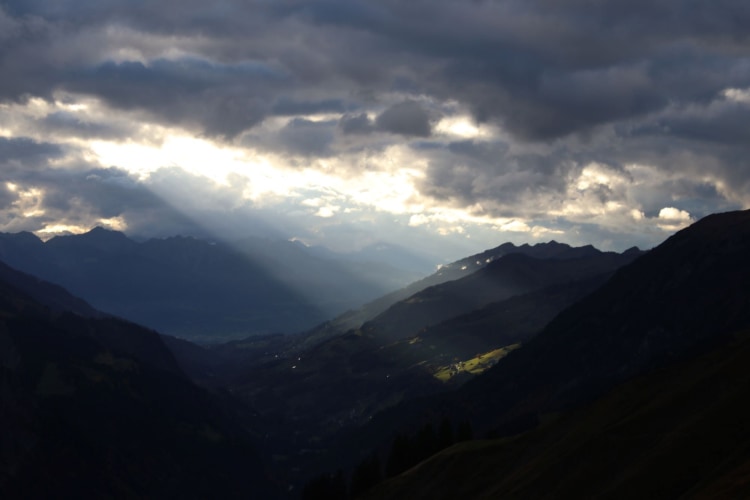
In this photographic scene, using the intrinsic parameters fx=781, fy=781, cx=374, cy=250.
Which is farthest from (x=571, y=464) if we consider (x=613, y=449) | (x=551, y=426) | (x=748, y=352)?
(x=748, y=352)

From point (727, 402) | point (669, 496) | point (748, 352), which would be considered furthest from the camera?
point (748, 352)

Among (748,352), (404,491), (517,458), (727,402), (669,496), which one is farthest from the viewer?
(404,491)

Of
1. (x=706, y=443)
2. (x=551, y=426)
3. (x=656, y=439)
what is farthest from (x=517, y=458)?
(x=706, y=443)

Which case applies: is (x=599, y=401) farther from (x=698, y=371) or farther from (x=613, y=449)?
(x=613, y=449)

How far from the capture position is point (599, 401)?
175m

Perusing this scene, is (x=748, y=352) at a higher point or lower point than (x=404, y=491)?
higher

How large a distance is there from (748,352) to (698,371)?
10.9 m

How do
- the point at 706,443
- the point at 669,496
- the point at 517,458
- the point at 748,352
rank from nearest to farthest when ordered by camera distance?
A: the point at 669,496, the point at 706,443, the point at 748,352, the point at 517,458

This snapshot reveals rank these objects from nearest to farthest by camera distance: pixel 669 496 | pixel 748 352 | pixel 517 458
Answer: pixel 669 496, pixel 748 352, pixel 517 458

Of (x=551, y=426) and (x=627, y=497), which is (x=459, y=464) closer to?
(x=551, y=426)

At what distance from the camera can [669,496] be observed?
118 metres

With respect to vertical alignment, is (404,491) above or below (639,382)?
below

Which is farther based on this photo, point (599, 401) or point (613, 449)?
point (599, 401)

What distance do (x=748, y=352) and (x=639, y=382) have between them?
25.3 meters
